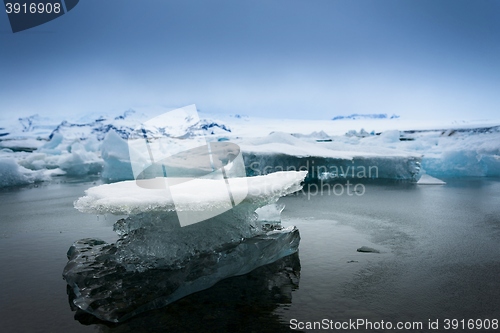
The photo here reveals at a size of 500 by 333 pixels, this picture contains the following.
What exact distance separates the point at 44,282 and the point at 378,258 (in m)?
3.11

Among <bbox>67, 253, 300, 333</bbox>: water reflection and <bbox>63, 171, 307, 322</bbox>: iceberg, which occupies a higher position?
<bbox>63, 171, 307, 322</bbox>: iceberg

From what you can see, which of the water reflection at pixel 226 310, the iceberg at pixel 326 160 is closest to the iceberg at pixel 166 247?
the water reflection at pixel 226 310

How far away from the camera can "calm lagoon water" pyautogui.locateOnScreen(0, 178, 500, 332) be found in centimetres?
255

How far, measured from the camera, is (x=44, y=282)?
10.7 ft

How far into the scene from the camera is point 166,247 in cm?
307

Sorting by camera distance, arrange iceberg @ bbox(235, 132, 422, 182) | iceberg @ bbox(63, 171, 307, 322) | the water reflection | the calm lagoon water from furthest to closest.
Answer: iceberg @ bbox(235, 132, 422, 182) < iceberg @ bbox(63, 171, 307, 322) < the calm lagoon water < the water reflection

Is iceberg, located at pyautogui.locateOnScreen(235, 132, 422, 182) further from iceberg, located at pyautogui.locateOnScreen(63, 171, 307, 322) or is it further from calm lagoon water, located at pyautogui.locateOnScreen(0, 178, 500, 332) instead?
iceberg, located at pyautogui.locateOnScreen(63, 171, 307, 322)

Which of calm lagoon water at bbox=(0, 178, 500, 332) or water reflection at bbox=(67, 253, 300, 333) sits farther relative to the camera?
calm lagoon water at bbox=(0, 178, 500, 332)

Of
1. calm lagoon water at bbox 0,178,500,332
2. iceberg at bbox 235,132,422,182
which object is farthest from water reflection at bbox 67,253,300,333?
iceberg at bbox 235,132,422,182

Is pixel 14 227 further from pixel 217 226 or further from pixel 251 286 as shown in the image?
pixel 251 286

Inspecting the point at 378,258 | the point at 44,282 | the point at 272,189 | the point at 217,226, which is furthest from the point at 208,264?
the point at 378,258

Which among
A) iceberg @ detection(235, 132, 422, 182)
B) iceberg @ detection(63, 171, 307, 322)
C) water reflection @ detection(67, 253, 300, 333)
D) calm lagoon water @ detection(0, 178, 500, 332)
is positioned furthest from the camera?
iceberg @ detection(235, 132, 422, 182)

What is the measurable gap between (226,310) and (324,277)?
1.02 meters

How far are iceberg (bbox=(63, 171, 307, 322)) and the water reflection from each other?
0.07 m
